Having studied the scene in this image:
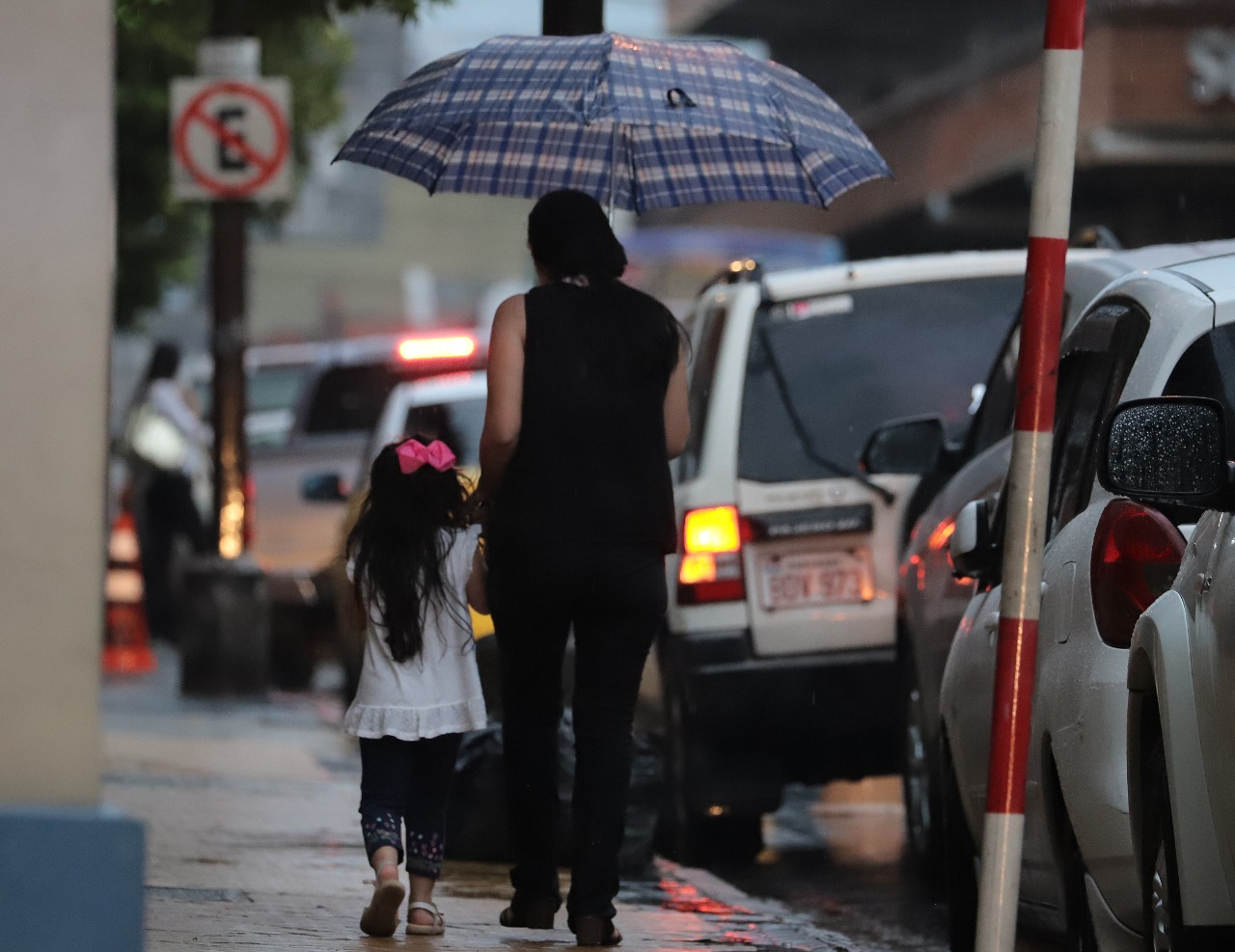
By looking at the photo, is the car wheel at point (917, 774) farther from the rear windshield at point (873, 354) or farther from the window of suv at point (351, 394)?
the window of suv at point (351, 394)

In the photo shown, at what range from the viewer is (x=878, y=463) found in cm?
843

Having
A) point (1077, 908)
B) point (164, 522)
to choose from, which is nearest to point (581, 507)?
point (1077, 908)

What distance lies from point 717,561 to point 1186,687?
4348mm

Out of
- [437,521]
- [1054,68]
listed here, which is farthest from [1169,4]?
[1054,68]

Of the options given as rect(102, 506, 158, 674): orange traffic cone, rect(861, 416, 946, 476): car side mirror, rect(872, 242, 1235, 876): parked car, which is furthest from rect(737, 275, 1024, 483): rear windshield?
rect(102, 506, 158, 674): orange traffic cone

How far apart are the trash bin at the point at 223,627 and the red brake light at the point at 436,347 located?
3.02m

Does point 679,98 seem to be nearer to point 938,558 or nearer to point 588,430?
point 588,430

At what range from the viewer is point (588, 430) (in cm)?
645

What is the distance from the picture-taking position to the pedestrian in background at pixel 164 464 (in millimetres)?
19891

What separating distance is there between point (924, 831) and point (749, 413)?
5.02 ft

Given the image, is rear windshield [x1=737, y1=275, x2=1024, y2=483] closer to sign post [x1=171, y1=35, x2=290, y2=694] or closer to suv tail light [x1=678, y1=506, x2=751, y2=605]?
suv tail light [x1=678, y1=506, x2=751, y2=605]

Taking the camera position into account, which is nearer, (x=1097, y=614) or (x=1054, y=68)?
(x=1054, y=68)

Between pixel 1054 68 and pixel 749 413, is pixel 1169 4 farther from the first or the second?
pixel 1054 68

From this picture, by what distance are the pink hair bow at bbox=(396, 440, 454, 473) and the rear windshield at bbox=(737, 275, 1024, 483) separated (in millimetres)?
2393
